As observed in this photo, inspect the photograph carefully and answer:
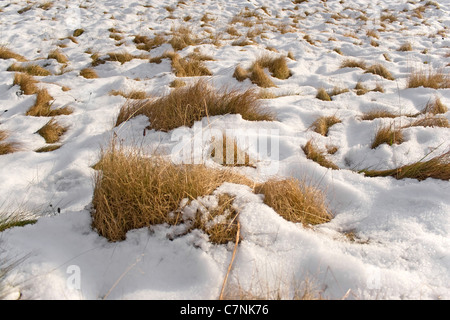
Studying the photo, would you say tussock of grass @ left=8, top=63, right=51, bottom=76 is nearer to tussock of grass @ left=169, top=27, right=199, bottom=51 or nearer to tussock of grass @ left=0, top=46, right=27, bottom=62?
tussock of grass @ left=0, top=46, right=27, bottom=62

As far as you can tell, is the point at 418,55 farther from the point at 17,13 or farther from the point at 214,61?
the point at 17,13

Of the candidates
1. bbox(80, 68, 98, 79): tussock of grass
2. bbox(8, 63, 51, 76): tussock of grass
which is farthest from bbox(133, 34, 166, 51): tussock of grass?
bbox(8, 63, 51, 76): tussock of grass

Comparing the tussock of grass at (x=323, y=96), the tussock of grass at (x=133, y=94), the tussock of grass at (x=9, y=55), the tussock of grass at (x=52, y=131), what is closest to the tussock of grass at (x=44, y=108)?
the tussock of grass at (x=52, y=131)

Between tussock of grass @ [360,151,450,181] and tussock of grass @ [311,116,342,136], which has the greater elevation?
tussock of grass @ [360,151,450,181]

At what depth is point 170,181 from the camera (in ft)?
4.69

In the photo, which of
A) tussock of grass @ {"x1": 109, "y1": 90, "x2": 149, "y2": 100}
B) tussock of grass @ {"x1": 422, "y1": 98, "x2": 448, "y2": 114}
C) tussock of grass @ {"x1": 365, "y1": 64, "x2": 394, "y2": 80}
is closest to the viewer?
tussock of grass @ {"x1": 422, "y1": 98, "x2": 448, "y2": 114}

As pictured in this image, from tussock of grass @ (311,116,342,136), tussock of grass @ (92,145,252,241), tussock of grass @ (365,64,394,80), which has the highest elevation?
tussock of grass @ (92,145,252,241)

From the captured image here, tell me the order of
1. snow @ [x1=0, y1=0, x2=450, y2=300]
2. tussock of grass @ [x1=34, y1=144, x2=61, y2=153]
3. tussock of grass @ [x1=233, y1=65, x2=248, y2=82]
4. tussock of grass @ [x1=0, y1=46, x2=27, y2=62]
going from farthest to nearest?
tussock of grass @ [x1=0, y1=46, x2=27, y2=62] < tussock of grass @ [x1=233, y1=65, x2=248, y2=82] < tussock of grass @ [x1=34, y1=144, x2=61, y2=153] < snow @ [x1=0, y1=0, x2=450, y2=300]

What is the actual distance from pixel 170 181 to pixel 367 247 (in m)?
0.99

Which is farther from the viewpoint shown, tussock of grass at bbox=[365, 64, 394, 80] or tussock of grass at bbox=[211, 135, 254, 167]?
tussock of grass at bbox=[365, 64, 394, 80]

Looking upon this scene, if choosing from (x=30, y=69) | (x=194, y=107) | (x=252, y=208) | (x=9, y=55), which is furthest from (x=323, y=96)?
(x=9, y=55)

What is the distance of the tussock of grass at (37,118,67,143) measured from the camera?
2770mm

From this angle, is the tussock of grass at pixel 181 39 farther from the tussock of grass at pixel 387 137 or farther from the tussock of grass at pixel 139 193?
the tussock of grass at pixel 139 193

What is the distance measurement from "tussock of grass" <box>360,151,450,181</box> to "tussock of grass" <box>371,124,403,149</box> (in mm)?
485
